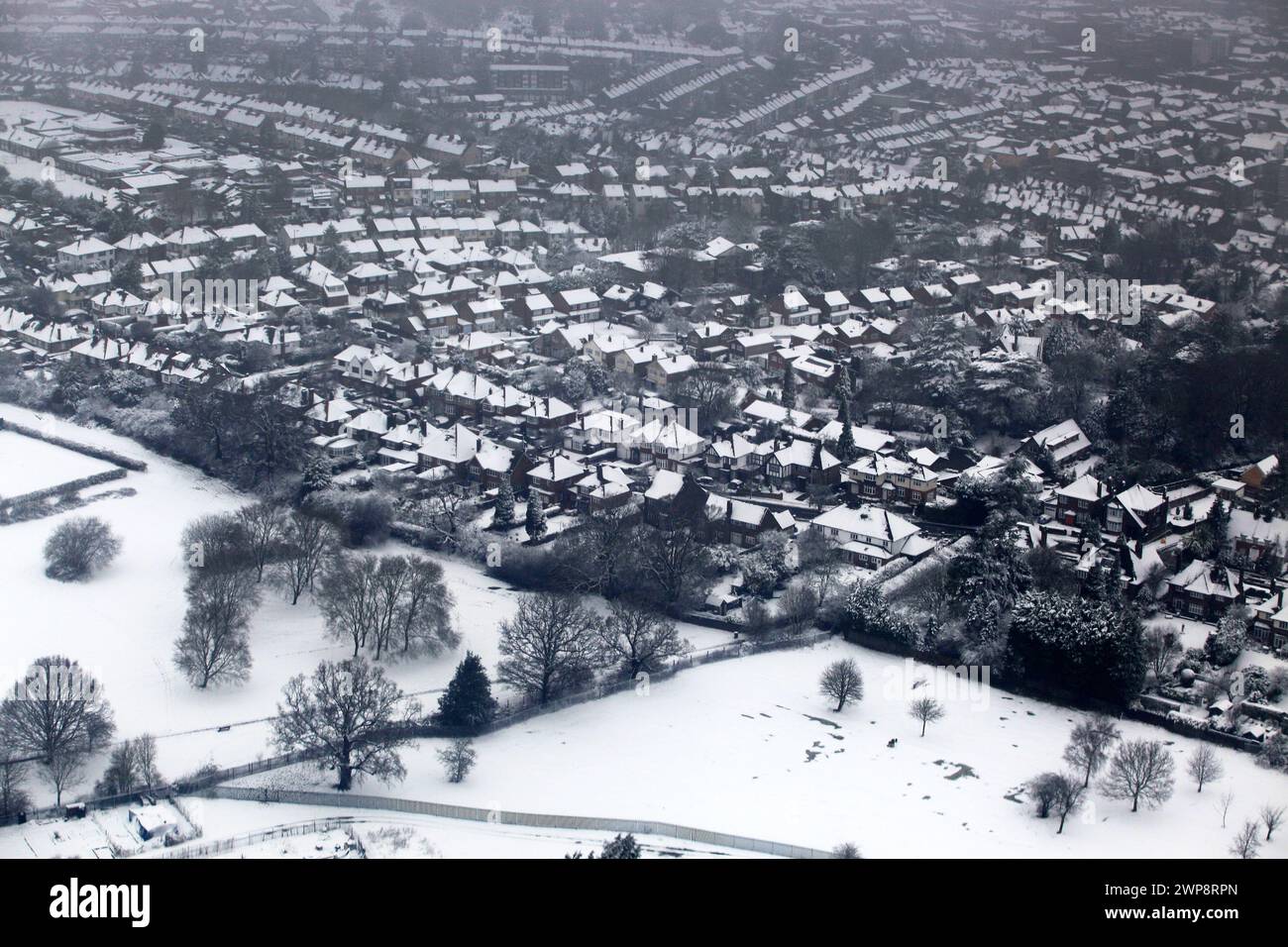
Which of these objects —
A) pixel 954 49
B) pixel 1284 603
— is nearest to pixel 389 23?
pixel 954 49

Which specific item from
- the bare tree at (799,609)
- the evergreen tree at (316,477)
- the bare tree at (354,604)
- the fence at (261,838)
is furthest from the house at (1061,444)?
the fence at (261,838)

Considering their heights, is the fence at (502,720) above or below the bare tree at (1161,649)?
below

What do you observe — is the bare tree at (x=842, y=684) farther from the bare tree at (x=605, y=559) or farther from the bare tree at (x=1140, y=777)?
the bare tree at (x=605, y=559)

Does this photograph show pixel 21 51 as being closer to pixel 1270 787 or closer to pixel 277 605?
pixel 277 605

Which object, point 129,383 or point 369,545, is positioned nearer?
point 369,545

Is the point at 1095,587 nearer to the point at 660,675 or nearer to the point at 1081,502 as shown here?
the point at 1081,502

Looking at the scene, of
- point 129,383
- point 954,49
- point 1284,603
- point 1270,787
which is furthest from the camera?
point 954,49

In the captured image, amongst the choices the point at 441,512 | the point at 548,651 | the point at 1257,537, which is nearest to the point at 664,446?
the point at 441,512
